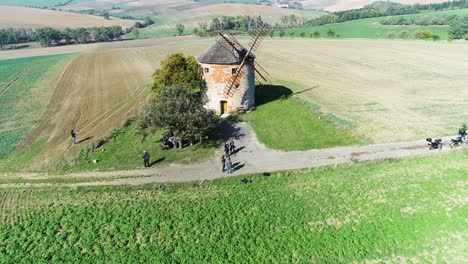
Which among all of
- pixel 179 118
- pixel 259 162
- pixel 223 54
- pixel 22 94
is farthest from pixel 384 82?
pixel 22 94

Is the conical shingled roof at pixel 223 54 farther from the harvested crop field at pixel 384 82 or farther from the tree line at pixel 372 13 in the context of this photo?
the tree line at pixel 372 13

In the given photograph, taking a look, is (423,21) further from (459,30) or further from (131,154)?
(131,154)

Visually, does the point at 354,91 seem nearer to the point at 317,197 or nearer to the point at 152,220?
the point at 317,197

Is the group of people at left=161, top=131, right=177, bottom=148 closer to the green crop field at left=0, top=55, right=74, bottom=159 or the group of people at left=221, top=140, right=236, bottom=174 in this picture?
the group of people at left=221, top=140, right=236, bottom=174

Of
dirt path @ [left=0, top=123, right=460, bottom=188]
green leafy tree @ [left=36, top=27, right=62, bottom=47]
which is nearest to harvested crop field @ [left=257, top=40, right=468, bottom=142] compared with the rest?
dirt path @ [left=0, top=123, right=460, bottom=188]

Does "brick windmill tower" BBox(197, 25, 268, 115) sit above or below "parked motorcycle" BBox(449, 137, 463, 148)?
above

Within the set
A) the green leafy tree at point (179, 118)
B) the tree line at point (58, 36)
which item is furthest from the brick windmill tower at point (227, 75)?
the tree line at point (58, 36)
